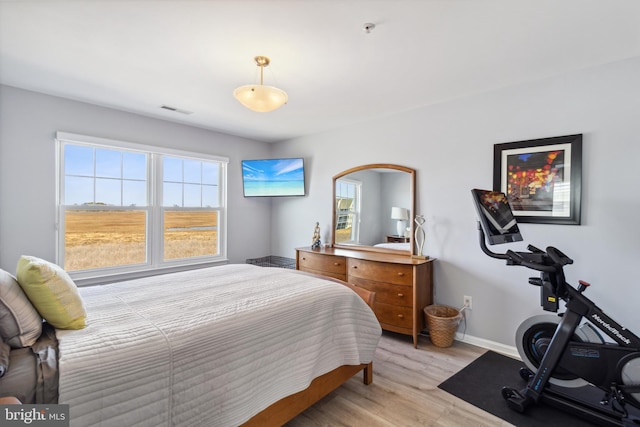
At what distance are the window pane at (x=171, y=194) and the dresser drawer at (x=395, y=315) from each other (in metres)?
2.80

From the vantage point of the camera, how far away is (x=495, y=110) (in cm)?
279

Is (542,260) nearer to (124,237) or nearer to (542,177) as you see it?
(542,177)

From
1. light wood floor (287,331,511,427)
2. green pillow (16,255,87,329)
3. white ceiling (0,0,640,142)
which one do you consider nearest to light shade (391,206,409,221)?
white ceiling (0,0,640,142)

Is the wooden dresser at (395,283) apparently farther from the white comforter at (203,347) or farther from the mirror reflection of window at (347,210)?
the white comforter at (203,347)

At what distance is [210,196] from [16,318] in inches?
125

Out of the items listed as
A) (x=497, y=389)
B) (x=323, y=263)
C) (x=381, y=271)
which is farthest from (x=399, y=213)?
(x=497, y=389)

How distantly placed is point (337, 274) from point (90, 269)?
2669 millimetres

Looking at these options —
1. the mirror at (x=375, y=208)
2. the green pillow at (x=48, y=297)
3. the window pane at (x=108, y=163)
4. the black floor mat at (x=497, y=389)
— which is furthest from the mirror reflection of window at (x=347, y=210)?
the green pillow at (x=48, y=297)

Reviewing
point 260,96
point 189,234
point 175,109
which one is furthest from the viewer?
point 189,234

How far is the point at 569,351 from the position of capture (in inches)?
73.2

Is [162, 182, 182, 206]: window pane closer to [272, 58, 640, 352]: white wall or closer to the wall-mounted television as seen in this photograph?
the wall-mounted television

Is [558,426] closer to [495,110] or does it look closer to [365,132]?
[495,110]

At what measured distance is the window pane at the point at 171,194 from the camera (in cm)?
380

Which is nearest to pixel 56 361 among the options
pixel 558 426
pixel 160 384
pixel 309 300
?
pixel 160 384
